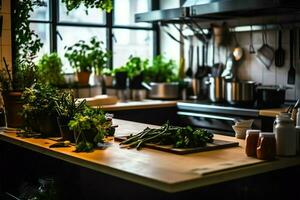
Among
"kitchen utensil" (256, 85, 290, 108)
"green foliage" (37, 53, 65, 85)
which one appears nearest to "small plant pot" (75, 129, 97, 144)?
"kitchen utensil" (256, 85, 290, 108)

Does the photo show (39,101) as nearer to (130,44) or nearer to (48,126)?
(48,126)

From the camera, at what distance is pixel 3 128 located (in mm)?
3230

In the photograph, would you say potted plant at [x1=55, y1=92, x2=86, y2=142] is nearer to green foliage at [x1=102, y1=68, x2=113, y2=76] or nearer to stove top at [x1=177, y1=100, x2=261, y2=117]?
stove top at [x1=177, y1=100, x2=261, y2=117]

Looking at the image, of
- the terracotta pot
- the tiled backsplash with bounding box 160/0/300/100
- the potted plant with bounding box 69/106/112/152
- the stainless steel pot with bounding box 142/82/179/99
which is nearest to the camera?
the potted plant with bounding box 69/106/112/152

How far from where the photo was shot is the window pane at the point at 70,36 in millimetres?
4984

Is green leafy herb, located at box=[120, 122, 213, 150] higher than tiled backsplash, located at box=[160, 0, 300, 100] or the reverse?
the reverse

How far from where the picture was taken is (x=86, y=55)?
16.1 ft

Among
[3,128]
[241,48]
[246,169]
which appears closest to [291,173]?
[246,169]

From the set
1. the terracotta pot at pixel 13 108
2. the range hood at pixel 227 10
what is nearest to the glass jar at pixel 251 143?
the terracotta pot at pixel 13 108

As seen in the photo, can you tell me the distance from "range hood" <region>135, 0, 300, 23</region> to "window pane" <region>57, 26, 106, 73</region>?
51 cm


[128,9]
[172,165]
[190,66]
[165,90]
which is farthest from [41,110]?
[128,9]

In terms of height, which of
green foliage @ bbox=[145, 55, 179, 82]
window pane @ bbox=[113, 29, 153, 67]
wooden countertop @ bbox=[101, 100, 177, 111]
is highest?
window pane @ bbox=[113, 29, 153, 67]

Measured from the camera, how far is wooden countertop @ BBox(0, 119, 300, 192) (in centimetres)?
178

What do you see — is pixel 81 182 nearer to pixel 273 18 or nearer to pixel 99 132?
pixel 99 132
